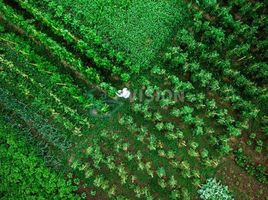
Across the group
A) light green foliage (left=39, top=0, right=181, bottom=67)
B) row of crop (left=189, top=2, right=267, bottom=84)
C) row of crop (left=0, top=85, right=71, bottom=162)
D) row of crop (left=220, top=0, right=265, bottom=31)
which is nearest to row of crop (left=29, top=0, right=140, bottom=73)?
light green foliage (left=39, top=0, right=181, bottom=67)

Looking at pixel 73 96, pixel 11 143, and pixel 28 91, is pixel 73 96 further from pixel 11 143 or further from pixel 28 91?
pixel 11 143

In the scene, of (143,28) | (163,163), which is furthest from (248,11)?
(163,163)

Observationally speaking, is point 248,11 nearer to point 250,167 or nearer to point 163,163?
point 250,167

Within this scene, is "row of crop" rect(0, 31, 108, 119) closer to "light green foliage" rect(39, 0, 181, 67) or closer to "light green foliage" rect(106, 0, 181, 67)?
"light green foliage" rect(39, 0, 181, 67)

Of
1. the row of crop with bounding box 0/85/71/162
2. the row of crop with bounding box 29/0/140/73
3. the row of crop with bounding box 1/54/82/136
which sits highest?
the row of crop with bounding box 29/0/140/73

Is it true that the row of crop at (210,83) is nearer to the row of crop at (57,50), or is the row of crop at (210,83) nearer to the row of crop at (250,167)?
the row of crop at (250,167)

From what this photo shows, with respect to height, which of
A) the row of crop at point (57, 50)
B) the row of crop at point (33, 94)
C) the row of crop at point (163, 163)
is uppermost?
the row of crop at point (57, 50)

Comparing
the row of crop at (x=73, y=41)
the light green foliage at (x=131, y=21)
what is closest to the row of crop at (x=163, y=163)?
the row of crop at (x=73, y=41)
